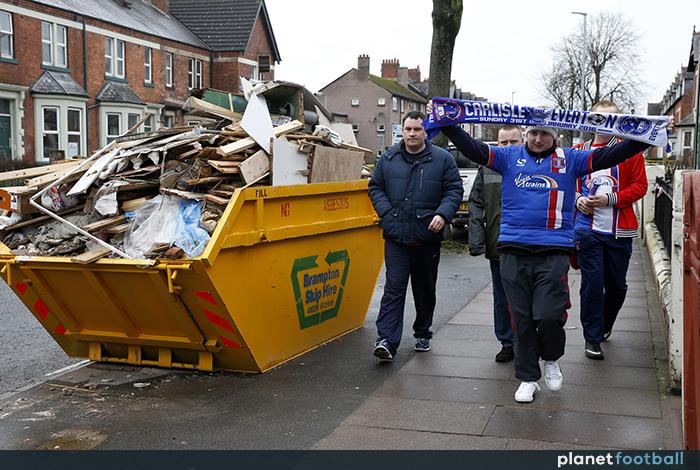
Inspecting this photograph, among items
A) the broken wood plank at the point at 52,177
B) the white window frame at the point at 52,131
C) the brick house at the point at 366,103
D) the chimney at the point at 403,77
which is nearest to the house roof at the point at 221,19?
the white window frame at the point at 52,131

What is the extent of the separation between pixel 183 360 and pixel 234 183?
1.38 metres

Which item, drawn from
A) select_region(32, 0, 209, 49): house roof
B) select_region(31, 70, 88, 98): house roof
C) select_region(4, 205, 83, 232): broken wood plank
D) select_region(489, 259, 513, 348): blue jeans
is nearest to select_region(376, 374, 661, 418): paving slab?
select_region(489, 259, 513, 348): blue jeans

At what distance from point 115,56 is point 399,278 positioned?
3118 cm

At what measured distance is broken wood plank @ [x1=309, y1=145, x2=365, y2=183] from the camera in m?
6.57

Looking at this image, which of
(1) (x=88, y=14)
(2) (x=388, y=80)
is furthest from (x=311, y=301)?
(2) (x=388, y=80)

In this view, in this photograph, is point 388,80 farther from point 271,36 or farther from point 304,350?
point 304,350

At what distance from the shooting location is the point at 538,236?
5203 mm

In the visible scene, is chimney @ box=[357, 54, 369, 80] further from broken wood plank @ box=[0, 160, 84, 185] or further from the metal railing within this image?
broken wood plank @ box=[0, 160, 84, 185]

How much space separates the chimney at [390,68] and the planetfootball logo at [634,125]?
2824 inches

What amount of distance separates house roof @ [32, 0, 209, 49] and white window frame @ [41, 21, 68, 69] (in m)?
0.77

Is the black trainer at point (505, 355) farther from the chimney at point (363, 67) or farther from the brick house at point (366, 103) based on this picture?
the chimney at point (363, 67)

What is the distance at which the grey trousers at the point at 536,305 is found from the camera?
17.0 ft

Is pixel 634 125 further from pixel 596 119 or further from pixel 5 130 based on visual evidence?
pixel 5 130

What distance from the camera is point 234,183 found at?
233 inches
